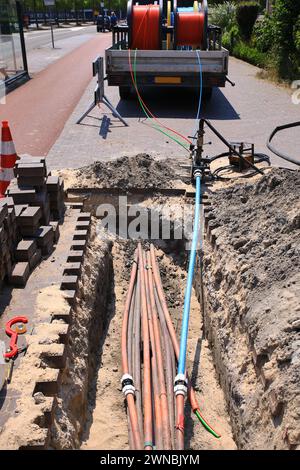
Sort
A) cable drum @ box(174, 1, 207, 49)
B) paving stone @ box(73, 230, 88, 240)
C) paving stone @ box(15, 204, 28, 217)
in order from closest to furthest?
1. paving stone @ box(15, 204, 28, 217)
2. paving stone @ box(73, 230, 88, 240)
3. cable drum @ box(174, 1, 207, 49)

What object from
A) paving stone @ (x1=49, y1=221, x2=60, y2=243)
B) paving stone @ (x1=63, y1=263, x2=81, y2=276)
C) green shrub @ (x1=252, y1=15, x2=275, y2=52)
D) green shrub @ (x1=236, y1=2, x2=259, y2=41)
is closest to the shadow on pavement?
green shrub @ (x1=252, y1=15, x2=275, y2=52)

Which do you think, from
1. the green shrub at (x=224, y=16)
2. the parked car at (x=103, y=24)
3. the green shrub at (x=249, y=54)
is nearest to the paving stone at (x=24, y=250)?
the green shrub at (x=249, y=54)

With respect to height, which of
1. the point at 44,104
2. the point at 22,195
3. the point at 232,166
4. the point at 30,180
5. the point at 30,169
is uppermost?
the point at 30,169

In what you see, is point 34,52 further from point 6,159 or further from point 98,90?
point 6,159

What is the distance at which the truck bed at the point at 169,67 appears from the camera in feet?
37.5

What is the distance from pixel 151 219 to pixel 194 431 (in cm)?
346

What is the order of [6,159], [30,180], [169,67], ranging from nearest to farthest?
[30,180], [6,159], [169,67]

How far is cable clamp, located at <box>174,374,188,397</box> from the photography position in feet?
13.6

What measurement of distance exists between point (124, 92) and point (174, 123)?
280cm

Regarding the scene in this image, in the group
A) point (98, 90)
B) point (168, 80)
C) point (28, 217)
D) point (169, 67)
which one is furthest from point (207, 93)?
point (28, 217)

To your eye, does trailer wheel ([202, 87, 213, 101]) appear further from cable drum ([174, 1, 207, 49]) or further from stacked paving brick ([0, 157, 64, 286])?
stacked paving brick ([0, 157, 64, 286])

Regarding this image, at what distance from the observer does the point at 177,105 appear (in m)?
13.4

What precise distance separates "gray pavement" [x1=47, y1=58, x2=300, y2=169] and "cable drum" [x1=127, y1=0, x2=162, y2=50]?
62.9 inches

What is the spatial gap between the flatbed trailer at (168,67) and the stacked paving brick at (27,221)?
6.44 metres
